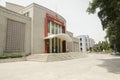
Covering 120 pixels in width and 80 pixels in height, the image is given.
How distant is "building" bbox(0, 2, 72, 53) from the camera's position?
18781 millimetres

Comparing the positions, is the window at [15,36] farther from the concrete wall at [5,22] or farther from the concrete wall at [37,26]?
the concrete wall at [37,26]

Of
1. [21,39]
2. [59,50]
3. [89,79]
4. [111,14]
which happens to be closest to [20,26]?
[21,39]

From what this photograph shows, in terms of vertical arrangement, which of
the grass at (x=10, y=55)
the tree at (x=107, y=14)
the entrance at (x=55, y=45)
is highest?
the tree at (x=107, y=14)

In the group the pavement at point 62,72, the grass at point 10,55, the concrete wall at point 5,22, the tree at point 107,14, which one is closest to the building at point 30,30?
the concrete wall at point 5,22

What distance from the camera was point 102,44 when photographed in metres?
69.1

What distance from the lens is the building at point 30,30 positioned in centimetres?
1878

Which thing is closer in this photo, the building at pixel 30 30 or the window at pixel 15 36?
the building at pixel 30 30

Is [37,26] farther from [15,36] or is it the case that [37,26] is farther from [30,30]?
[15,36]

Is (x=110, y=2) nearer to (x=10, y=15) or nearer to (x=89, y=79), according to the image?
(x=89, y=79)

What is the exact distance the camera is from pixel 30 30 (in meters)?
23.1

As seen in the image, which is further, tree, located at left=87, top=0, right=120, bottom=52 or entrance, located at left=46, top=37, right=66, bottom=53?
entrance, located at left=46, top=37, right=66, bottom=53

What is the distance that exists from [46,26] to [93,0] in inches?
615

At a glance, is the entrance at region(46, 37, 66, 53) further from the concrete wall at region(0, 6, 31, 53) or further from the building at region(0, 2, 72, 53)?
the concrete wall at region(0, 6, 31, 53)

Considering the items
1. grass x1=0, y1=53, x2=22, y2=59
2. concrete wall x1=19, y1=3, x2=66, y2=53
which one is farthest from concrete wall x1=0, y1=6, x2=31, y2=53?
grass x1=0, y1=53, x2=22, y2=59
